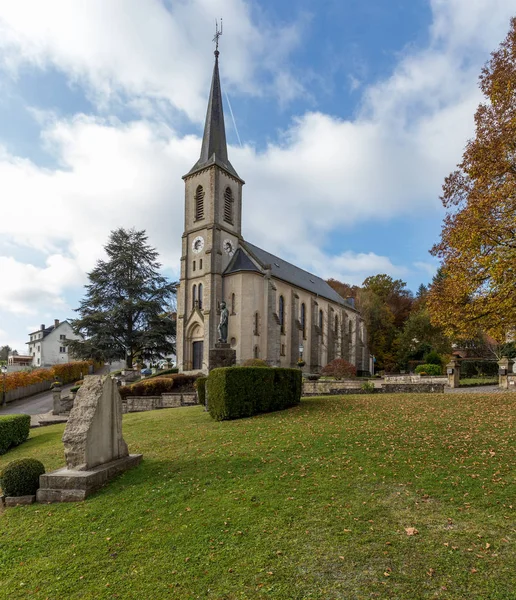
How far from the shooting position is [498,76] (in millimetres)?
11484

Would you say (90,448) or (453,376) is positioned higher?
(453,376)

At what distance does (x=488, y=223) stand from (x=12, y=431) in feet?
50.6

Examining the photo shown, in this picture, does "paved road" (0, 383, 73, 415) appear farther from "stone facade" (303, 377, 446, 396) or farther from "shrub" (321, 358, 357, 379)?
"shrub" (321, 358, 357, 379)

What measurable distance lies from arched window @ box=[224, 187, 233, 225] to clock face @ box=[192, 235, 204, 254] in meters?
3.21

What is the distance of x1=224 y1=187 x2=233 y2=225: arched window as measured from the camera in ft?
128

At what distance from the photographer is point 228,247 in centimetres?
3819

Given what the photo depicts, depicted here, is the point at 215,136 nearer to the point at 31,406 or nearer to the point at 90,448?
the point at 31,406

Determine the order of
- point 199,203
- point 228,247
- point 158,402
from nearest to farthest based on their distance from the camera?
point 158,402, point 228,247, point 199,203

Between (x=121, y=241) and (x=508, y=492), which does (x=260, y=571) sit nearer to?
(x=508, y=492)

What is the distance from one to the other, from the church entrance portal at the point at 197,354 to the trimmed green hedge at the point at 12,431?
2195 cm

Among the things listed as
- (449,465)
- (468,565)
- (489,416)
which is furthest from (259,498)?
(489,416)

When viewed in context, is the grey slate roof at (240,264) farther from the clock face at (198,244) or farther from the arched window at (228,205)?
the arched window at (228,205)

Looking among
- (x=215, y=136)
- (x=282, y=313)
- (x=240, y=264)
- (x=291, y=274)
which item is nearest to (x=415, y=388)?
(x=240, y=264)

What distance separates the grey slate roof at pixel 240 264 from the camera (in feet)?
118
